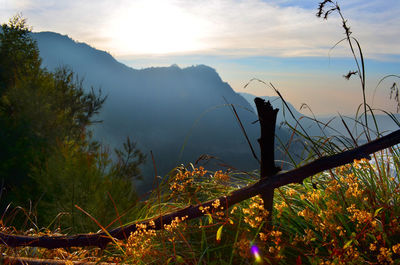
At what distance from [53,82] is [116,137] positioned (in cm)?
12015

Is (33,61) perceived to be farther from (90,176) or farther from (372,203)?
(372,203)

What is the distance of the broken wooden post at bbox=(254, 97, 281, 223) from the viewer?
2258mm

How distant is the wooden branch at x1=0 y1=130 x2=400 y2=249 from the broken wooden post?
0.34ft

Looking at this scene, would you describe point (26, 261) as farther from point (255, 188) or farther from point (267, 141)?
point (267, 141)

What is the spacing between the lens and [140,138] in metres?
146

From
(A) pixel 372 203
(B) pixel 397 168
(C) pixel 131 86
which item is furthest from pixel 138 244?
(C) pixel 131 86

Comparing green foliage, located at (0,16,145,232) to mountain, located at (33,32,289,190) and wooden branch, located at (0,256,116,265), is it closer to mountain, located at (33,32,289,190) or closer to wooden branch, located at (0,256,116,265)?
wooden branch, located at (0,256,116,265)

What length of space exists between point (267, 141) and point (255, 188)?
37 centimetres

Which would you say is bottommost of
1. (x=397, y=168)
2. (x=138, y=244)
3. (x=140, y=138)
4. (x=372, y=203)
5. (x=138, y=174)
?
(x=140, y=138)

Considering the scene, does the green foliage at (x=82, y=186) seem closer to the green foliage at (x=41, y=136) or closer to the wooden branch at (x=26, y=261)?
the green foliage at (x=41, y=136)

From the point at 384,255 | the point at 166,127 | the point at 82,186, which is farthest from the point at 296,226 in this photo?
the point at 166,127

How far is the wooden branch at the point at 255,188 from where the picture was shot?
1947 millimetres

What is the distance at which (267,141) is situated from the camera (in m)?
2.33

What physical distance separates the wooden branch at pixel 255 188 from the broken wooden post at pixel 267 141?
0.10 metres
